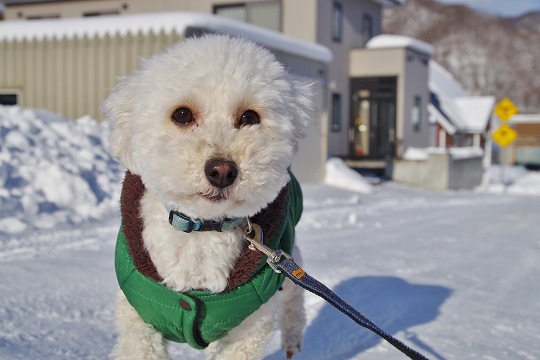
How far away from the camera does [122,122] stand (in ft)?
7.39

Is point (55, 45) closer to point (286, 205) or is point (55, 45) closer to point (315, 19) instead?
point (315, 19)

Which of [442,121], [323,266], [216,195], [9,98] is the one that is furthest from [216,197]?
[442,121]

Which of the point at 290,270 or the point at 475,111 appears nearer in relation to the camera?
the point at 290,270

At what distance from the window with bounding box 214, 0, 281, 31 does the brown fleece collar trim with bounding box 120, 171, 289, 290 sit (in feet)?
58.5

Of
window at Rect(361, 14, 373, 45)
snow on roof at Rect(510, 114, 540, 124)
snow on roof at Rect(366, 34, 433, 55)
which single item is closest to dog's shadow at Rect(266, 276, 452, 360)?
snow on roof at Rect(366, 34, 433, 55)

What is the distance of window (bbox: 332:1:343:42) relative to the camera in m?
20.8

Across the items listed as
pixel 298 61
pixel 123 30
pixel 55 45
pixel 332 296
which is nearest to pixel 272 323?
pixel 332 296

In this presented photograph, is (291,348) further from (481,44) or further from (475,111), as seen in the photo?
(481,44)

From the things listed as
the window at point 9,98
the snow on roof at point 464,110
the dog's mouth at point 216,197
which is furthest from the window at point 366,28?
the dog's mouth at point 216,197

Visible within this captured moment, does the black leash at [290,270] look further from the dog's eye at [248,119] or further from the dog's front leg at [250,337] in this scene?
the dog's eye at [248,119]

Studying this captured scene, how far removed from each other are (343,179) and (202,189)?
44.7ft

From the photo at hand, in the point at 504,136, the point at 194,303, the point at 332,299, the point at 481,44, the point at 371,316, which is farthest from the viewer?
the point at 481,44

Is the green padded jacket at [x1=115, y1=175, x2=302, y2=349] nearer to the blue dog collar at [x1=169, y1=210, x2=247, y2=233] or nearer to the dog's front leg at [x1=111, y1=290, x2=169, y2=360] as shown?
Answer: the dog's front leg at [x1=111, y1=290, x2=169, y2=360]

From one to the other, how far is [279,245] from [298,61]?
1233 centimetres
